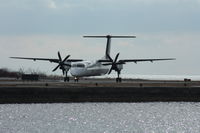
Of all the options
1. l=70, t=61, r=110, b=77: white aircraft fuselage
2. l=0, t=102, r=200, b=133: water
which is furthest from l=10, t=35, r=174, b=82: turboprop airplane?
l=0, t=102, r=200, b=133: water

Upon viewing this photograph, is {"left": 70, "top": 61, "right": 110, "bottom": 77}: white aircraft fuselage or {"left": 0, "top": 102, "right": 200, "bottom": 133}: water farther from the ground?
{"left": 70, "top": 61, "right": 110, "bottom": 77}: white aircraft fuselage

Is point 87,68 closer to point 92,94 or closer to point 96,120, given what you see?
point 92,94

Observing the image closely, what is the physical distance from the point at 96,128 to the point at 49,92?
109 ft

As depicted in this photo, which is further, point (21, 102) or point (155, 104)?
point (155, 104)

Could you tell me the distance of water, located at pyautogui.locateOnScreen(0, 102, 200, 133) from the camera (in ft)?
277

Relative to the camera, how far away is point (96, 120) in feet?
321

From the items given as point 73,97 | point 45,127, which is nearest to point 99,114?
point 73,97

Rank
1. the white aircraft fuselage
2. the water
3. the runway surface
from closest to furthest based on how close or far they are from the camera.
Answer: the water < the runway surface < the white aircraft fuselage

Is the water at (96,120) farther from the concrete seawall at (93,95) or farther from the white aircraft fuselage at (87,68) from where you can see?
the white aircraft fuselage at (87,68)

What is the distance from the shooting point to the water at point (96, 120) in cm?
8456

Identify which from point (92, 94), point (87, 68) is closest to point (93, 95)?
point (92, 94)

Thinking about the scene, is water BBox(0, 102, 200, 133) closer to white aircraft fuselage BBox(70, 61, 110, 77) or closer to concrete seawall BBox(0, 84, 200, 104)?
concrete seawall BBox(0, 84, 200, 104)

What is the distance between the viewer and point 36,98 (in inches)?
4584

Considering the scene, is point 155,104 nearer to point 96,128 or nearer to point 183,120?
point 183,120
